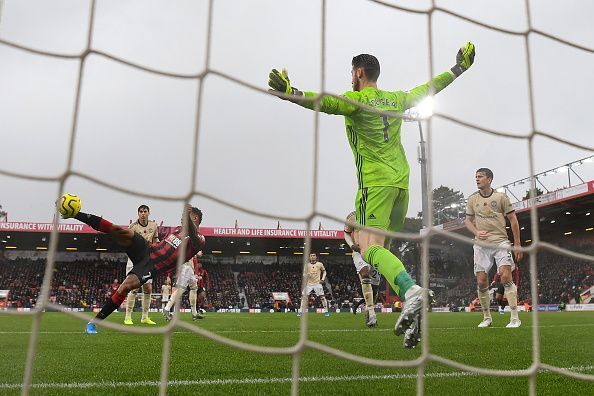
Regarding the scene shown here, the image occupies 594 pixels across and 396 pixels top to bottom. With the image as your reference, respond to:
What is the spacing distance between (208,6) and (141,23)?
0.55 m

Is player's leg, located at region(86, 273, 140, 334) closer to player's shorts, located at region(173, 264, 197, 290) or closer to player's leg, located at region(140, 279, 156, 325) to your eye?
player's leg, located at region(140, 279, 156, 325)

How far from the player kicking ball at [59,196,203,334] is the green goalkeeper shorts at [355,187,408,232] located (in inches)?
82.3

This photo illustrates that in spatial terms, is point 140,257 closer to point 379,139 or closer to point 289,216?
point 379,139

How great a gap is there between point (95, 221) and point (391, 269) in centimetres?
282

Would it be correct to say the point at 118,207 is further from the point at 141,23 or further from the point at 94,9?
the point at 94,9

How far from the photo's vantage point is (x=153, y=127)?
2723mm

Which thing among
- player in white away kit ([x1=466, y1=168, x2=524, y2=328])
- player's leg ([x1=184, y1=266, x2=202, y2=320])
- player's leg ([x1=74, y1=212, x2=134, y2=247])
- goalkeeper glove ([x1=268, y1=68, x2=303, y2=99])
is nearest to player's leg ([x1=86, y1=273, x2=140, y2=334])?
player's leg ([x1=74, y1=212, x2=134, y2=247])

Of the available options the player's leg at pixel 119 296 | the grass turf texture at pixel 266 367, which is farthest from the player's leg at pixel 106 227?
the grass turf texture at pixel 266 367

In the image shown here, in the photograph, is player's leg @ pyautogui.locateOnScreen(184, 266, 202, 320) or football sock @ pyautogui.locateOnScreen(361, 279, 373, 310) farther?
player's leg @ pyautogui.locateOnScreen(184, 266, 202, 320)

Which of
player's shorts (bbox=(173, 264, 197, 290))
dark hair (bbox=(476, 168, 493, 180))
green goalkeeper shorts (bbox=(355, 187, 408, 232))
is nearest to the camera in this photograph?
green goalkeeper shorts (bbox=(355, 187, 408, 232))

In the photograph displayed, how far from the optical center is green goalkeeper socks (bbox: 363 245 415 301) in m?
2.88

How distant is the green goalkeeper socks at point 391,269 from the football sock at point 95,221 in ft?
8.49

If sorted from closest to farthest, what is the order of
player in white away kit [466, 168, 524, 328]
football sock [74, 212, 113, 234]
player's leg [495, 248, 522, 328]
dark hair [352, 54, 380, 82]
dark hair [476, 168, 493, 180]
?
dark hair [352, 54, 380, 82]
football sock [74, 212, 113, 234]
dark hair [476, 168, 493, 180]
player in white away kit [466, 168, 524, 328]
player's leg [495, 248, 522, 328]

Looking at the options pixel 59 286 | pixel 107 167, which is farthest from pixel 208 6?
pixel 59 286
